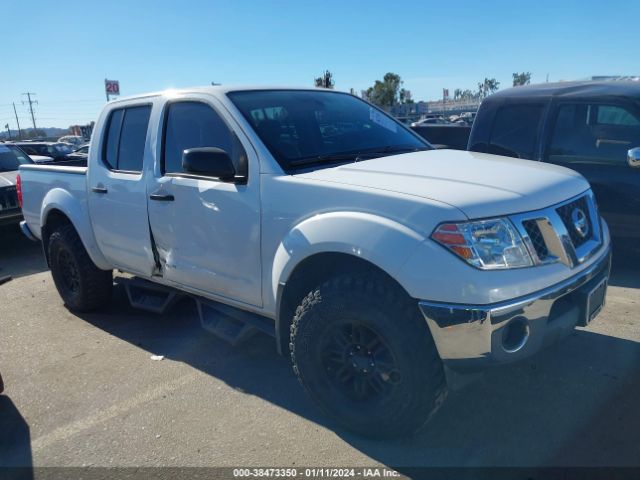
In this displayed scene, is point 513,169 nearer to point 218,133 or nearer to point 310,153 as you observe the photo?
point 310,153

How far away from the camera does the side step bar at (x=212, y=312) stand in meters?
3.48

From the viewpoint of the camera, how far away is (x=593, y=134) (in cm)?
518

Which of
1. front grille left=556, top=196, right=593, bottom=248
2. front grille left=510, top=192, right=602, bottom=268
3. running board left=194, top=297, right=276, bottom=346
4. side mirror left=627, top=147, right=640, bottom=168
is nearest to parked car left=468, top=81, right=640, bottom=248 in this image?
side mirror left=627, top=147, right=640, bottom=168

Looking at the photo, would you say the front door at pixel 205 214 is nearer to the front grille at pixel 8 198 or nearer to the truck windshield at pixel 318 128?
the truck windshield at pixel 318 128

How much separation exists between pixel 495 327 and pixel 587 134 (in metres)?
3.75

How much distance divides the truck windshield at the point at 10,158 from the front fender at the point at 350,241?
302 inches

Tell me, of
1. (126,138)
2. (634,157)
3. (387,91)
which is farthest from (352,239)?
(387,91)

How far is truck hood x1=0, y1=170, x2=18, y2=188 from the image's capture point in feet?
25.1

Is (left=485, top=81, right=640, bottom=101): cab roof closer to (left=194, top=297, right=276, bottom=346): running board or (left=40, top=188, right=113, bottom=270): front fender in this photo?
(left=194, top=297, right=276, bottom=346): running board

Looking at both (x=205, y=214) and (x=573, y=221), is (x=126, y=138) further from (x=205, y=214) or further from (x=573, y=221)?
(x=573, y=221)

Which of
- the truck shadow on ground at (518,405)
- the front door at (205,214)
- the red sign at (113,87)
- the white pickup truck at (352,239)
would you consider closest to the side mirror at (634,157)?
the truck shadow on ground at (518,405)

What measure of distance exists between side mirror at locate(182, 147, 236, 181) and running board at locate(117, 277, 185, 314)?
140 cm

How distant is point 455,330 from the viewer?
233 cm

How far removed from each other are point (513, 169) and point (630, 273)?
3174 millimetres
